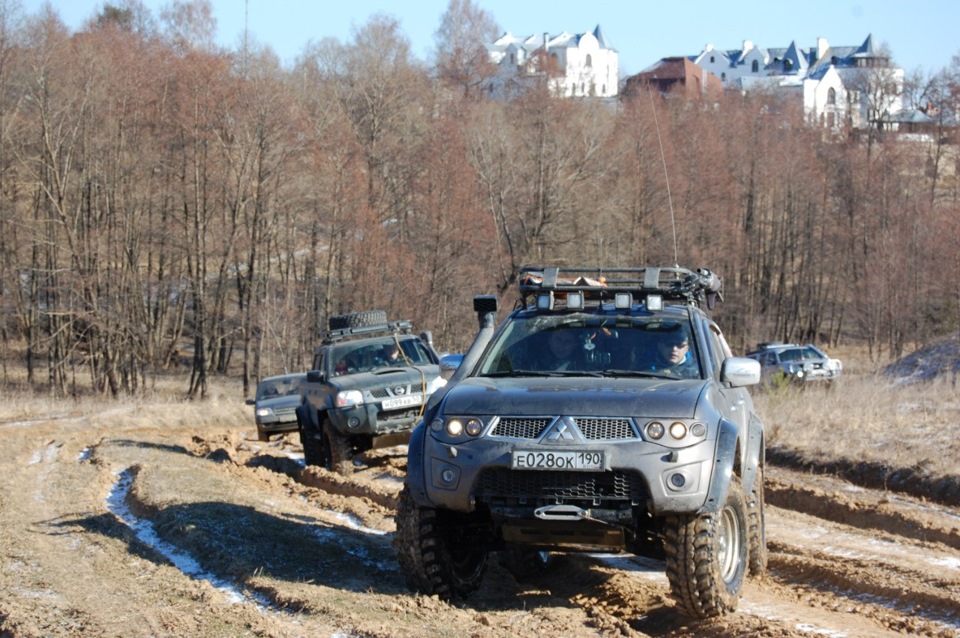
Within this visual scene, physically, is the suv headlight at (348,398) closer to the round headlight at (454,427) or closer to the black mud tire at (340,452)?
the black mud tire at (340,452)

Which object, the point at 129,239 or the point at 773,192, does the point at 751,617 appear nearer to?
the point at 129,239

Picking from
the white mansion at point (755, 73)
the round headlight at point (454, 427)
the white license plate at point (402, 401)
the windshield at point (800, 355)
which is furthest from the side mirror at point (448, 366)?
the white mansion at point (755, 73)

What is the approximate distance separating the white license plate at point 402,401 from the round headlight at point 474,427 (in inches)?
325

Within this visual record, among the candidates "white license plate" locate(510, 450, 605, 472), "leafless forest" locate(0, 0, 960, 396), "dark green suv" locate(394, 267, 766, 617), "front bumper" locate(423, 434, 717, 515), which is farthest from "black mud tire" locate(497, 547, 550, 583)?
"leafless forest" locate(0, 0, 960, 396)

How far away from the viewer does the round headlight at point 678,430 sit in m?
6.17

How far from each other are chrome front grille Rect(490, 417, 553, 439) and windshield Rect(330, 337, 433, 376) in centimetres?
959

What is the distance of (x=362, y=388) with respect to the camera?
14648 millimetres

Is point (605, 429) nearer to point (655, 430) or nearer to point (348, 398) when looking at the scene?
point (655, 430)

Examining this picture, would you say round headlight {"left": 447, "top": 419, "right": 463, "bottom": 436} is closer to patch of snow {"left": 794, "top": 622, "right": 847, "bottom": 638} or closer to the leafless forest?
patch of snow {"left": 794, "top": 622, "right": 847, "bottom": 638}

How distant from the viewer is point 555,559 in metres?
8.47

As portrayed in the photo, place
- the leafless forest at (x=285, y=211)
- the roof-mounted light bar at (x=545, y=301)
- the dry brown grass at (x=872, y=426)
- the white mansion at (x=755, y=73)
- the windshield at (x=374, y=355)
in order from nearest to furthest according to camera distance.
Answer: the roof-mounted light bar at (x=545, y=301)
the dry brown grass at (x=872, y=426)
the windshield at (x=374, y=355)
the leafless forest at (x=285, y=211)
the white mansion at (x=755, y=73)

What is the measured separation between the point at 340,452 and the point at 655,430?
8.99 meters

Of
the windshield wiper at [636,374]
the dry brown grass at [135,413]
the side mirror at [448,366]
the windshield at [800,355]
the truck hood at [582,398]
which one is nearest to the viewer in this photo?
the truck hood at [582,398]

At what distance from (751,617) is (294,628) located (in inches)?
105
